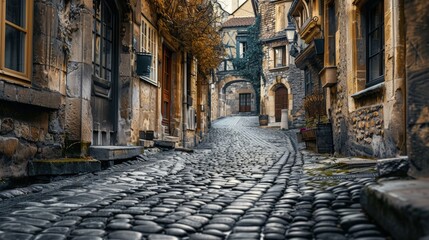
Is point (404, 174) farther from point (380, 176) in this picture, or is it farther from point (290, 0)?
point (290, 0)

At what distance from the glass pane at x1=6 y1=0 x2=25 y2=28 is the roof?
30.0 meters

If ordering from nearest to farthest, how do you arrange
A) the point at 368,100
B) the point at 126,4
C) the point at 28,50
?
the point at 28,50, the point at 368,100, the point at 126,4

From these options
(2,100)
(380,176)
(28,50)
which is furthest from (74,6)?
(380,176)

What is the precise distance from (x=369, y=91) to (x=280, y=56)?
21041 millimetres

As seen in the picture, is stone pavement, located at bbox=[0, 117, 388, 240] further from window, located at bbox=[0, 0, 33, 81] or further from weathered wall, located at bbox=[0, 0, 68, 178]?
window, located at bbox=[0, 0, 33, 81]

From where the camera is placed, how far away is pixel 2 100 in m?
4.20

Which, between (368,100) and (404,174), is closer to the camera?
(404,174)

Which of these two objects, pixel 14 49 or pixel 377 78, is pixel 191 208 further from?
pixel 377 78

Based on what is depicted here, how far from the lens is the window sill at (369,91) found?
5.76 metres

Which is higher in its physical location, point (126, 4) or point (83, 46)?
point (126, 4)

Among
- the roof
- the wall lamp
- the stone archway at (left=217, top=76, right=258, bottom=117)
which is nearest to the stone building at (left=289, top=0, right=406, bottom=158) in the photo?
the wall lamp

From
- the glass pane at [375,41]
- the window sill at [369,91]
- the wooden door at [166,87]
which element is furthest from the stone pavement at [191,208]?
the wooden door at [166,87]

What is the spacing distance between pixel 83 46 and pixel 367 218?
4523 millimetres

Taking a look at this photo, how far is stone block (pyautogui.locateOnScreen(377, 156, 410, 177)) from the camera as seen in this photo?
315 centimetres
